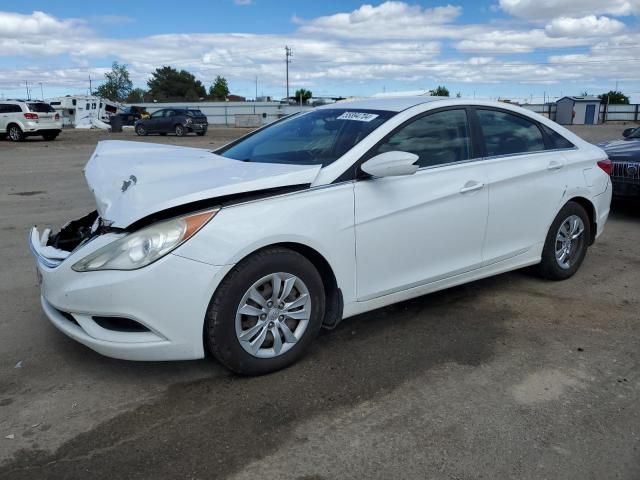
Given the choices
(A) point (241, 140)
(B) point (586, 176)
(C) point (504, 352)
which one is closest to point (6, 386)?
(A) point (241, 140)

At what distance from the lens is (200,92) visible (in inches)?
4481

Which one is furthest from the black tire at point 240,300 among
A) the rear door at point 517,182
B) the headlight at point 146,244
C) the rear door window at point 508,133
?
the rear door window at point 508,133

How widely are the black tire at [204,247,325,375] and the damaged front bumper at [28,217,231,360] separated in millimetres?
65

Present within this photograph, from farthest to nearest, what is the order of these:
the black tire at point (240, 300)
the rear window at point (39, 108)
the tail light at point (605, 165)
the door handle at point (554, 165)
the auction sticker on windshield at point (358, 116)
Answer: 1. the rear window at point (39, 108)
2. the tail light at point (605, 165)
3. the door handle at point (554, 165)
4. the auction sticker on windshield at point (358, 116)
5. the black tire at point (240, 300)

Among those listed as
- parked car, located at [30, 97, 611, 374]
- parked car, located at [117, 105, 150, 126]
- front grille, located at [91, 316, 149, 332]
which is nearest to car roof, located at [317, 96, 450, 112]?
parked car, located at [30, 97, 611, 374]

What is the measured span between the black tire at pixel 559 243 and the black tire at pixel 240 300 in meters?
2.43

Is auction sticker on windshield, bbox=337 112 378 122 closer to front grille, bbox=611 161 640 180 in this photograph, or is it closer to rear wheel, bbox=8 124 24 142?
front grille, bbox=611 161 640 180

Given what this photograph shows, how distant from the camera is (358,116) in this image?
13.4ft

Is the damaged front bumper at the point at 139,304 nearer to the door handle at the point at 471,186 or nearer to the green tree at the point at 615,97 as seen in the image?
the door handle at the point at 471,186

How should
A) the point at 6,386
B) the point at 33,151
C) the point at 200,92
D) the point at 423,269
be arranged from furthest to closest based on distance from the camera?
1. the point at 200,92
2. the point at 33,151
3. the point at 423,269
4. the point at 6,386

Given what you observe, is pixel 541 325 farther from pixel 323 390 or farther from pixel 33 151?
pixel 33 151

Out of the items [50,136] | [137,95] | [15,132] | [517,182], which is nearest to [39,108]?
[15,132]

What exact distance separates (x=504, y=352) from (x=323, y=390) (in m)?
1.28

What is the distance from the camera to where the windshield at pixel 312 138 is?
381 centimetres
